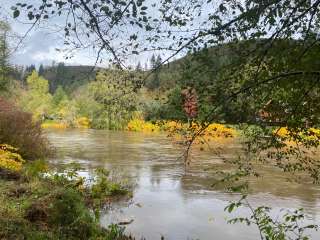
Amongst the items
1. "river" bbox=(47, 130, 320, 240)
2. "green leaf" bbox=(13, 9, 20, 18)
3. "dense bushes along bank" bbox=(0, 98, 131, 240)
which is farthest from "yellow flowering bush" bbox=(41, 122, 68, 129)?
"green leaf" bbox=(13, 9, 20, 18)

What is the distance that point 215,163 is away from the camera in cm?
2203

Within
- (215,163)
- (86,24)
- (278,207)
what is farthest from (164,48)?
(215,163)

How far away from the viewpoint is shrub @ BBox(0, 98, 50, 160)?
17141 mm

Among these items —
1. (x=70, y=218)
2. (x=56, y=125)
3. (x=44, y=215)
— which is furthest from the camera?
(x=56, y=125)

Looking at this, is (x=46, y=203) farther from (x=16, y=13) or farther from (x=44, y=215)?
(x=16, y=13)

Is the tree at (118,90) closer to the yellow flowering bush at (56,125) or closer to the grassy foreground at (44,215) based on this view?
the grassy foreground at (44,215)

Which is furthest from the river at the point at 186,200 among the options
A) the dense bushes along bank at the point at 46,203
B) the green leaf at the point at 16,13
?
the green leaf at the point at 16,13

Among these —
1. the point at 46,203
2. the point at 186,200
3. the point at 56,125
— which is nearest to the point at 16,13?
the point at 46,203

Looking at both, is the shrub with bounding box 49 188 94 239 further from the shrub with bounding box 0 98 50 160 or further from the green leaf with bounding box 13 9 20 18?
the shrub with bounding box 0 98 50 160

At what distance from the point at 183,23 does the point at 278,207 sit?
9143 millimetres

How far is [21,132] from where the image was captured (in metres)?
17.9

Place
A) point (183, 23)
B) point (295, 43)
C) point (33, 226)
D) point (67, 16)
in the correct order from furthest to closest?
1. point (33, 226)
2. point (183, 23)
3. point (295, 43)
4. point (67, 16)

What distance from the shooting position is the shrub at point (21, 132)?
17.1 meters

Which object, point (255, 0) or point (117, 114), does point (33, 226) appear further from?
point (255, 0)
